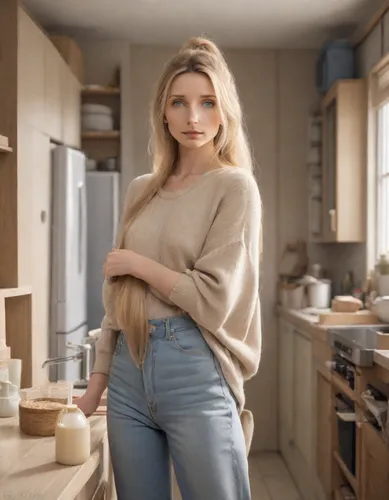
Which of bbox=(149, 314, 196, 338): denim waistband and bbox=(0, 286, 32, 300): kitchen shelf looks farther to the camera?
bbox=(0, 286, 32, 300): kitchen shelf

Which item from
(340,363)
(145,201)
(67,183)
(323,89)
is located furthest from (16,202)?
(323,89)

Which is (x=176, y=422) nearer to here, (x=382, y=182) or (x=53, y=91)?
(x=53, y=91)

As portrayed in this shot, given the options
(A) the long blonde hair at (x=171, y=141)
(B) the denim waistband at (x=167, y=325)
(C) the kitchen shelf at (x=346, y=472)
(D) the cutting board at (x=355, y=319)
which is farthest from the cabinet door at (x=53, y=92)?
(B) the denim waistband at (x=167, y=325)

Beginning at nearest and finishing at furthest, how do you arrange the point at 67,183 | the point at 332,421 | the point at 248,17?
the point at 332,421, the point at 67,183, the point at 248,17

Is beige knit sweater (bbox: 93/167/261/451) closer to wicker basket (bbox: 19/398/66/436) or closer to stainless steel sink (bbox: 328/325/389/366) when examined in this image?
wicker basket (bbox: 19/398/66/436)

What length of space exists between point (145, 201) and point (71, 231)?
267cm

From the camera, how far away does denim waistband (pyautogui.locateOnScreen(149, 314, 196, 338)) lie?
54.9 inches

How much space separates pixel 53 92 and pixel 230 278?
2887 mm

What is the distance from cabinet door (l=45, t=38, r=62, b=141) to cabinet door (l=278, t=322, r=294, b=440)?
1.87 m

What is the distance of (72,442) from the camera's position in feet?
4.81

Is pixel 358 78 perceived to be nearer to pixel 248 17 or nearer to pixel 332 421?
pixel 248 17

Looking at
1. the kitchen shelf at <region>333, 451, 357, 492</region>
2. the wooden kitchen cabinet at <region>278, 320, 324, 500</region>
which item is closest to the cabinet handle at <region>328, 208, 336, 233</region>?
the wooden kitchen cabinet at <region>278, 320, 324, 500</region>

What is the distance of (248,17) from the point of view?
4.43 m

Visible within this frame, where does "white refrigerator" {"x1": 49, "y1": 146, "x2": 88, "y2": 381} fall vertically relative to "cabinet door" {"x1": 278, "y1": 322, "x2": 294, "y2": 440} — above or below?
above
